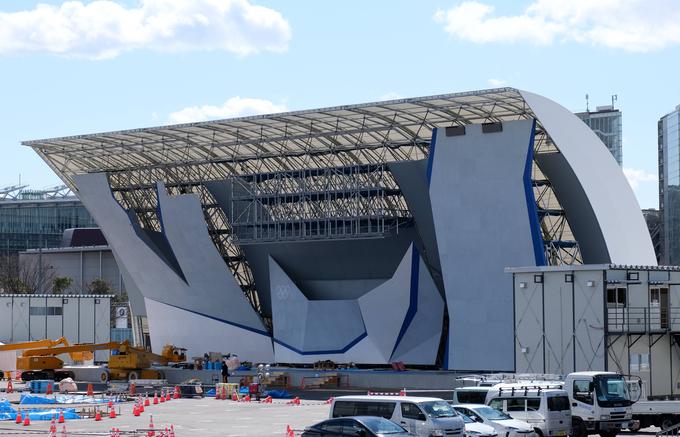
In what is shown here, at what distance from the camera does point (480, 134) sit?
64.8m

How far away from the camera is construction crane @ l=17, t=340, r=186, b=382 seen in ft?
238

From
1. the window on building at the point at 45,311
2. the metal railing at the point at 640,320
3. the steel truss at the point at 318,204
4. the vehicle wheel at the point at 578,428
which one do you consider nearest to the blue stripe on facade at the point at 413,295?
the steel truss at the point at 318,204

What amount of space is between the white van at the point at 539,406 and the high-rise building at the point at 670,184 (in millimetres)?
123296

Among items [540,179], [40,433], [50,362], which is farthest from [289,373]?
[40,433]

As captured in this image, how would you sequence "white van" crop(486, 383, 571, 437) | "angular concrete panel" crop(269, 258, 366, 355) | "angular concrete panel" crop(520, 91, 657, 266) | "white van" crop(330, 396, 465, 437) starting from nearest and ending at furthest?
"white van" crop(330, 396, 465, 437) → "white van" crop(486, 383, 571, 437) → "angular concrete panel" crop(520, 91, 657, 266) → "angular concrete panel" crop(269, 258, 366, 355)

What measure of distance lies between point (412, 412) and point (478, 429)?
181 centimetres

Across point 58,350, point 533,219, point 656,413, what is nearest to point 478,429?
point 656,413

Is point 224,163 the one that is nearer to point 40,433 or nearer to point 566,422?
point 40,433

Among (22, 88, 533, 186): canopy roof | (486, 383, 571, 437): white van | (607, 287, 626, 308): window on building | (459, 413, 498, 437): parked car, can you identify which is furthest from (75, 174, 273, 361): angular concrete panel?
(459, 413, 498, 437): parked car

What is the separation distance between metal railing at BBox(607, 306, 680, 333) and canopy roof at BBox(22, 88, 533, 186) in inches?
615

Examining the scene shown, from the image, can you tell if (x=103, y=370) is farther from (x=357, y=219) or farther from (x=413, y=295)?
(x=413, y=295)

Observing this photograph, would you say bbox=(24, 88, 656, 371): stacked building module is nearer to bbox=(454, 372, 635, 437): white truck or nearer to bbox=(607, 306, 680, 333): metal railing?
bbox=(607, 306, 680, 333): metal railing

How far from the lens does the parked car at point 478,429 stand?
3391 centimetres

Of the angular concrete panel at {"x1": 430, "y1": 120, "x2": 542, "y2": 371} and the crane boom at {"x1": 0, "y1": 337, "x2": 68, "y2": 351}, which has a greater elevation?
the angular concrete panel at {"x1": 430, "y1": 120, "x2": 542, "y2": 371}
